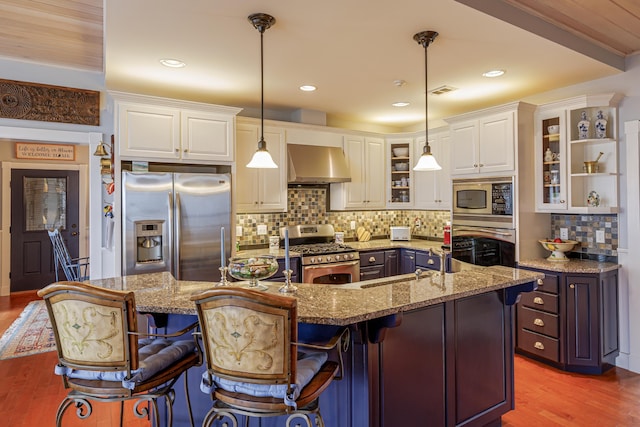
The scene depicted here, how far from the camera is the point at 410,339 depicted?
205 centimetres

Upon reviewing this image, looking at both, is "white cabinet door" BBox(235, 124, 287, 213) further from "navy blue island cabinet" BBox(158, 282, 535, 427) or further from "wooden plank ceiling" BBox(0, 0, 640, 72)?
"navy blue island cabinet" BBox(158, 282, 535, 427)

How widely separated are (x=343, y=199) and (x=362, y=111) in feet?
3.66

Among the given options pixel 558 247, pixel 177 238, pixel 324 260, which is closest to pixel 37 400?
pixel 177 238

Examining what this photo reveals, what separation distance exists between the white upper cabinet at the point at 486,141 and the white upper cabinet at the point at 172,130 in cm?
244

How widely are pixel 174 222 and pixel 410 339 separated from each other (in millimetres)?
2355

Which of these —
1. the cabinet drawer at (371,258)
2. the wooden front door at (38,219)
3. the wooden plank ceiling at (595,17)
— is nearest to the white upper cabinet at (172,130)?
the cabinet drawer at (371,258)

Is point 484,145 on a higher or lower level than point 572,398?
higher

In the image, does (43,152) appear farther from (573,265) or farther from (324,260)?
(573,265)

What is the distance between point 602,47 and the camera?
10.5 feet

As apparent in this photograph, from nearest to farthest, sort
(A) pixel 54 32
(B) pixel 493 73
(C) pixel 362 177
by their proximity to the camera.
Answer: (A) pixel 54 32 < (B) pixel 493 73 < (C) pixel 362 177

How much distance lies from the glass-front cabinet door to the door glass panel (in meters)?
7.19

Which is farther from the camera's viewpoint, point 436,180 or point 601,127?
point 436,180

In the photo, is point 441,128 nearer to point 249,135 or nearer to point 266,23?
point 249,135

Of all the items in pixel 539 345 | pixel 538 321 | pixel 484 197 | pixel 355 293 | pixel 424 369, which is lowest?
pixel 539 345
